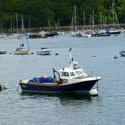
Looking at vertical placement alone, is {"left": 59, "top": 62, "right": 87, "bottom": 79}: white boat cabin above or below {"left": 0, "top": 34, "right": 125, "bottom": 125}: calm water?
above

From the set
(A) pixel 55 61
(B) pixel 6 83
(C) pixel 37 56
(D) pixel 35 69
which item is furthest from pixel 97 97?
(C) pixel 37 56

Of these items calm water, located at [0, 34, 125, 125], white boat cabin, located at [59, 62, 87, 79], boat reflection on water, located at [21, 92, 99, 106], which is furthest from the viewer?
white boat cabin, located at [59, 62, 87, 79]

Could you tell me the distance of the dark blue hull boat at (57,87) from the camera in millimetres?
82000

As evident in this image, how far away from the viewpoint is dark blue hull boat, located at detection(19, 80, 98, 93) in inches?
3228

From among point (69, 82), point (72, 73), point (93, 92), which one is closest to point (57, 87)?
point (69, 82)

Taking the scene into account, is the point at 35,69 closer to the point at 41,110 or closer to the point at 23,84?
the point at 23,84

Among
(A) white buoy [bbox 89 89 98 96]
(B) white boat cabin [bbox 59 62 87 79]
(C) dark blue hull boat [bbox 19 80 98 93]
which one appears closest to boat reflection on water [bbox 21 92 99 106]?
(A) white buoy [bbox 89 89 98 96]

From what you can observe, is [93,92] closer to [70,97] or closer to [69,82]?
[70,97]

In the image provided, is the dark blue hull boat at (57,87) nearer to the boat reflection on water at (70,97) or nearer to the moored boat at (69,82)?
the moored boat at (69,82)

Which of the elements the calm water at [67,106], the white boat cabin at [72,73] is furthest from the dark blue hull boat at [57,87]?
the white boat cabin at [72,73]

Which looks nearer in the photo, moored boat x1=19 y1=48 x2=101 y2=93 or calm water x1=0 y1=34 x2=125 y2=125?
calm water x1=0 y1=34 x2=125 y2=125

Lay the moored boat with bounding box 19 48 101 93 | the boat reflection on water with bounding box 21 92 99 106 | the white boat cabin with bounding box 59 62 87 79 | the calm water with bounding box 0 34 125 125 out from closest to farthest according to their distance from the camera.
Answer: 1. the calm water with bounding box 0 34 125 125
2. the boat reflection on water with bounding box 21 92 99 106
3. the moored boat with bounding box 19 48 101 93
4. the white boat cabin with bounding box 59 62 87 79

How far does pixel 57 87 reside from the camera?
274 ft

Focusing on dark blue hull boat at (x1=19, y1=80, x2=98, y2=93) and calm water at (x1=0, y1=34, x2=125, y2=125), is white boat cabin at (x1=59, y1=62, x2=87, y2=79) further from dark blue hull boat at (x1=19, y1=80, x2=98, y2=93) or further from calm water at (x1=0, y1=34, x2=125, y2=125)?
calm water at (x1=0, y1=34, x2=125, y2=125)
